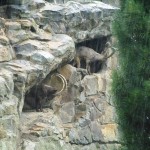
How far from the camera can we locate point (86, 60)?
50.1ft

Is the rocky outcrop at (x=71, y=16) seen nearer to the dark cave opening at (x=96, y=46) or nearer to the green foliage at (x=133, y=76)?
the dark cave opening at (x=96, y=46)

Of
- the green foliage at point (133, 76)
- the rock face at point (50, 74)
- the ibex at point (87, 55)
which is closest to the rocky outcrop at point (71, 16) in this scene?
the rock face at point (50, 74)

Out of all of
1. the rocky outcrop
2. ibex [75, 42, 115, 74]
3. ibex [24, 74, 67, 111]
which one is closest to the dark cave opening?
ibex [75, 42, 115, 74]

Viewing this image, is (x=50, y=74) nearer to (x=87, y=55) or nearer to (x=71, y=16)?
(x=71, y=16)

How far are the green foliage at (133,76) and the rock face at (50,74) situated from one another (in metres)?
2.83

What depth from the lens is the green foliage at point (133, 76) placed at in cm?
722

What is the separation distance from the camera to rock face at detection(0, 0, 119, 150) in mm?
11250

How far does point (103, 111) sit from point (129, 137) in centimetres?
747

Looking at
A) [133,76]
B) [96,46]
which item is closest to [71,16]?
[96,46]

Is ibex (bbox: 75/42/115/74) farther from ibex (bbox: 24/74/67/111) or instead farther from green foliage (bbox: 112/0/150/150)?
green foliage (bbox: 112/0/150/150)

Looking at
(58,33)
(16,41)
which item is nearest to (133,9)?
(16,41)

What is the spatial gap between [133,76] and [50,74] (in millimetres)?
6194

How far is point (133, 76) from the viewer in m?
7.35

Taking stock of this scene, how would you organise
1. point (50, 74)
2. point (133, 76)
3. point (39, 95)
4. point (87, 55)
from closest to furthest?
point (133, 76), point (39, 95), point (50, 74), point (87, 55)
